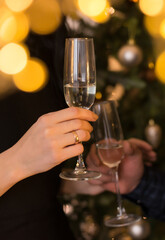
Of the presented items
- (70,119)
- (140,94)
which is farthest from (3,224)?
(140,94)

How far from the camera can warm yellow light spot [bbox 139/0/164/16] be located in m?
2.03

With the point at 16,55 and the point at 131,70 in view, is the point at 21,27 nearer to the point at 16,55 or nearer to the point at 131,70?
the point at 16,55

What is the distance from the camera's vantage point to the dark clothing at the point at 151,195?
1498mm

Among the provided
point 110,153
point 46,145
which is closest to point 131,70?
point 110,153

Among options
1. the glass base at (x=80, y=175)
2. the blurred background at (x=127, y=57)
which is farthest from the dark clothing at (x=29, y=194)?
the blurred background at (x=127, y=57)

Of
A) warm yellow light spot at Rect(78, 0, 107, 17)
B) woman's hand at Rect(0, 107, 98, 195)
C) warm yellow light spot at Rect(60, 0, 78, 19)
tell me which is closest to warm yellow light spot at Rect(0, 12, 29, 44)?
warm yellow light spot at Rect(60, 0, 78, 19)

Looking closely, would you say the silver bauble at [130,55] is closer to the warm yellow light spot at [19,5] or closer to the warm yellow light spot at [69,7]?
the warm yellow light spot at [69,7]

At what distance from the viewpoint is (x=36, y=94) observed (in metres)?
1.19

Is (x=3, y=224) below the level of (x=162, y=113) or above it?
below

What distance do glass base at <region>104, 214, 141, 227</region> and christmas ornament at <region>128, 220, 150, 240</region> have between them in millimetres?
912

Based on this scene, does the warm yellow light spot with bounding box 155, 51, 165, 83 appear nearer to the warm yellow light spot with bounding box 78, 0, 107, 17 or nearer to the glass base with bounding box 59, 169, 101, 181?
the warm yellow light spot with bounding box 78, 0, 107, 17

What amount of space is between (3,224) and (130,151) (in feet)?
1.53

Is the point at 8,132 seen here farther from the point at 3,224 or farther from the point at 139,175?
the point at 139,175

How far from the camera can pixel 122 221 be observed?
1225 mm
